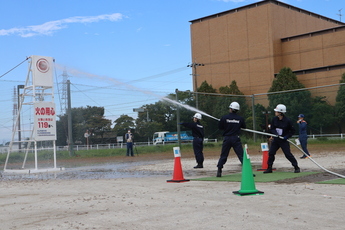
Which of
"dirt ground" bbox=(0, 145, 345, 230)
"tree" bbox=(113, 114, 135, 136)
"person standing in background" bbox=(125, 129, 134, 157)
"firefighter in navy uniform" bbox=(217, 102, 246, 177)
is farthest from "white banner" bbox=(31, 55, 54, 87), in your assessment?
"tree" bbox=(113, 114, 135, 136)

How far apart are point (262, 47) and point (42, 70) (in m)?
40.4

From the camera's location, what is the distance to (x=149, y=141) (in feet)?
98.1

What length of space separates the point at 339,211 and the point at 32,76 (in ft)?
42.8

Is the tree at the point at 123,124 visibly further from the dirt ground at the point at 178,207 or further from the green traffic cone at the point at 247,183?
the green traffic cone at the point at 247,183

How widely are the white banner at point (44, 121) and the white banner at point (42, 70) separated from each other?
2.57 feet

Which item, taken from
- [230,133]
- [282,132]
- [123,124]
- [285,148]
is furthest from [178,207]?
[123,124]

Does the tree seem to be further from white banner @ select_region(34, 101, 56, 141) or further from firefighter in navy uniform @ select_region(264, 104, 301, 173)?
firefighter in navy uniform @ select_region(264, 104, 301, 173)

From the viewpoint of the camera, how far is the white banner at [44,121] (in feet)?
53.0

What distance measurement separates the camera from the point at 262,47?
175ft

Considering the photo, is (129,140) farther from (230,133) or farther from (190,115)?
(230,133)

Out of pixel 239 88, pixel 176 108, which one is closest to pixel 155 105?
pixel 176 108

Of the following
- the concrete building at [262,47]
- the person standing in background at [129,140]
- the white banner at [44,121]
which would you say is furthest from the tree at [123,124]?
the concrete building at [262,47]

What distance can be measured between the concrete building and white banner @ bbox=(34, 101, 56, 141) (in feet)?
113

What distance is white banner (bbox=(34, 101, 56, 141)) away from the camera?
16141 millimetres
